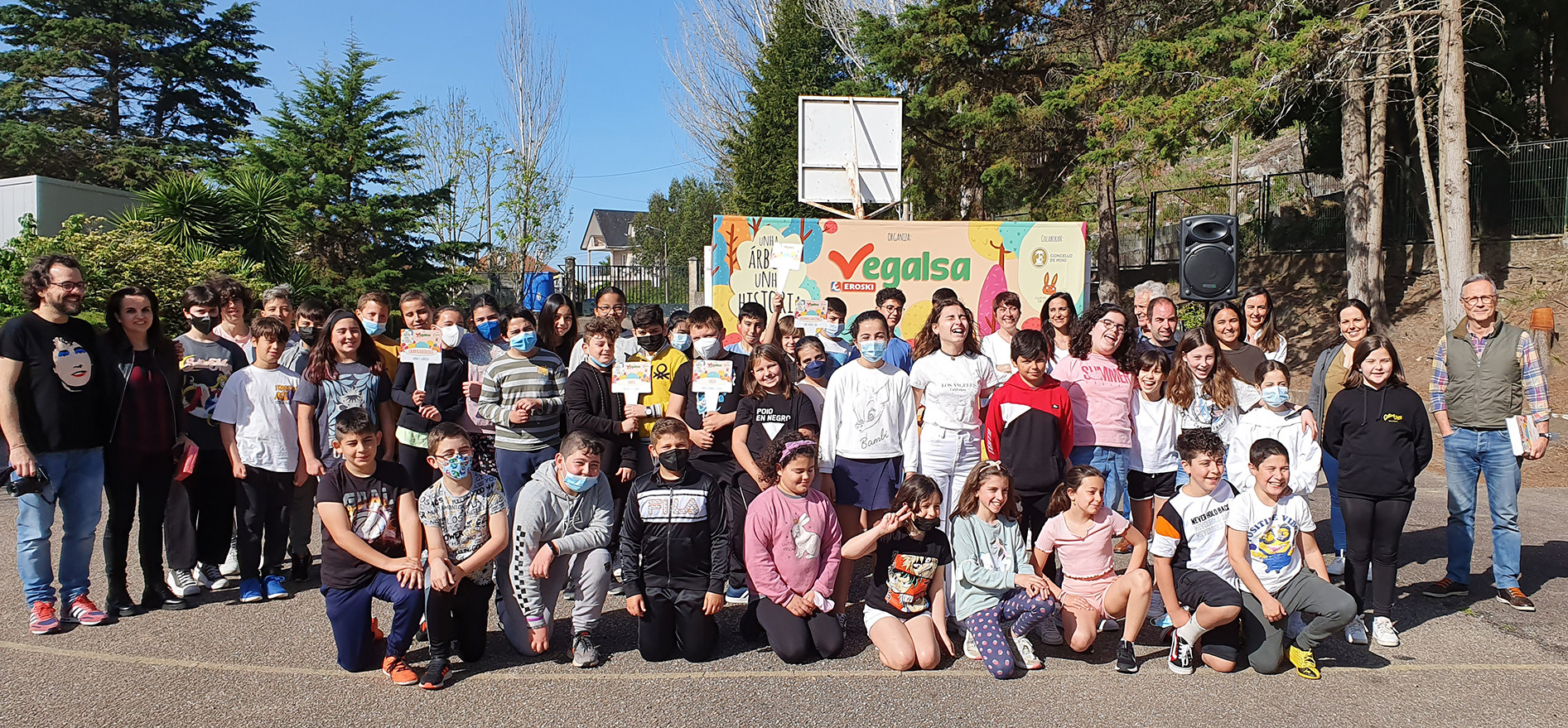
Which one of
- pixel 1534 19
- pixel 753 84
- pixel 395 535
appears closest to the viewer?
pixel 395 535

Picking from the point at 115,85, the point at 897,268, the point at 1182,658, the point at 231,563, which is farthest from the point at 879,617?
the point at 115,85

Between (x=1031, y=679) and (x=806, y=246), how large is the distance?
304 inches

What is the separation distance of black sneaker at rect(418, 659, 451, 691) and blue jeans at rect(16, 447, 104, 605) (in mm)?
2328

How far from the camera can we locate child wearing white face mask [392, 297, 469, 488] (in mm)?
5988

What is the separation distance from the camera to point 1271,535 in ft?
15.3

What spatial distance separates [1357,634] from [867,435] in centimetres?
273

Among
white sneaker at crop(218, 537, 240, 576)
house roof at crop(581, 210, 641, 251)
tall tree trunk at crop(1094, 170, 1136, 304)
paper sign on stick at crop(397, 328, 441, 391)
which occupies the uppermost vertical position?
house roof at crop(581, 210, 641, 251)

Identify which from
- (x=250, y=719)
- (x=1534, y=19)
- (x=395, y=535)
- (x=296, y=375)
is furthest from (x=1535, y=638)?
(x=1534, y=19)

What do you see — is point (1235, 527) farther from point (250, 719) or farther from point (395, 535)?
point (250, 719)

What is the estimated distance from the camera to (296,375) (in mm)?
5891

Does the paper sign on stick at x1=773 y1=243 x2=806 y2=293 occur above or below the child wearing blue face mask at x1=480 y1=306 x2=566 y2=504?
above

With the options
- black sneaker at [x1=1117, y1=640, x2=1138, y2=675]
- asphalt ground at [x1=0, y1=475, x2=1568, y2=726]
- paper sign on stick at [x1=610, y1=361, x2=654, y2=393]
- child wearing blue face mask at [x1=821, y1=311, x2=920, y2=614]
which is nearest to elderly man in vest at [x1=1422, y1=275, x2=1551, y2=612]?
asphalt ground at [x1=0, y1=475, x2=1568, y2=726]

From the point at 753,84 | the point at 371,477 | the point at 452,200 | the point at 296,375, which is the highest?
the point at 753,84

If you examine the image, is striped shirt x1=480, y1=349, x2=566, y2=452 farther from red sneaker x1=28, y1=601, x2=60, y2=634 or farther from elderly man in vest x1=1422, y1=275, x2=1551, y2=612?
elderly man in vest x1=1422, y1=275, x2=1551, y2=612
